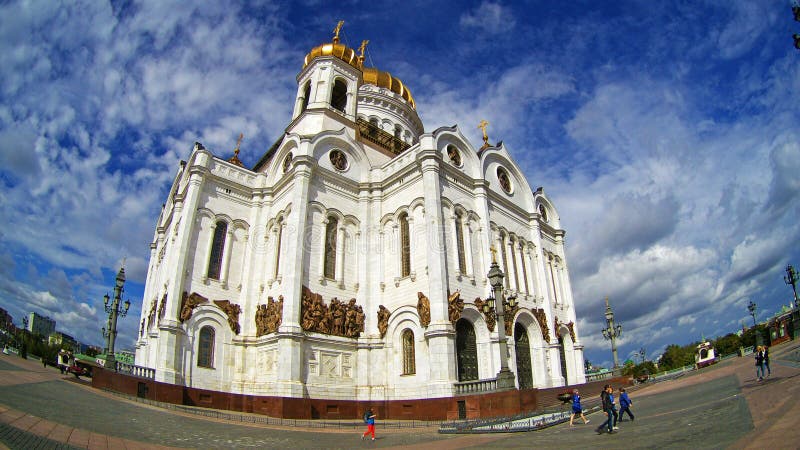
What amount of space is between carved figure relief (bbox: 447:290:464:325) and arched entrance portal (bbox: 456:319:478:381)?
32.7 inches

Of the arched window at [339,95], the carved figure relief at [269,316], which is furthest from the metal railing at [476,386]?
the arched window at [339,95]

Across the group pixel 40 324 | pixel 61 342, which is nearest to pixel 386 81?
pixel 61 342

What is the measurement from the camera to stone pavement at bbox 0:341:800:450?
6977 millimetres

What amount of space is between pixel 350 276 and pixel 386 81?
22462mm

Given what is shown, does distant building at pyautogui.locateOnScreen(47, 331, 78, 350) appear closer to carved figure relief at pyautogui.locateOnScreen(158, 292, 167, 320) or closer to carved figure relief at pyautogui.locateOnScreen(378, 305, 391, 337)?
carved figure relief at pyautogui.locateOnScreen(158, 292, 167, 320)

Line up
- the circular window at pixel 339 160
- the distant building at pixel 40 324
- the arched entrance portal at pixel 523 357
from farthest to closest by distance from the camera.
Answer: the distant building at pixel 40 324, the circular window at pixel 339 160, the arched entrance portal at pixel 523 357

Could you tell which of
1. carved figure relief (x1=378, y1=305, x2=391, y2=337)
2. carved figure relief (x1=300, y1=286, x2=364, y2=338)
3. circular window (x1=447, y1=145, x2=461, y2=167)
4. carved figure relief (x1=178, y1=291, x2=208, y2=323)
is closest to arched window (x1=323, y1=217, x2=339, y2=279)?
carved figure relief (x1=300, y1=286, x2=364, y2=338)

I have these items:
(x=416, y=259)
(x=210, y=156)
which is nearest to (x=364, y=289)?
(x=416, y=259)

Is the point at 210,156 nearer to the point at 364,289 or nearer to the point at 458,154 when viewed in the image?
the point at 364,289

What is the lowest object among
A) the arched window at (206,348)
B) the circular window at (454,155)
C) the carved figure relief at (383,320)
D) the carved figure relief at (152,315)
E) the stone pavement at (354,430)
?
the stone pavement at (354,430)

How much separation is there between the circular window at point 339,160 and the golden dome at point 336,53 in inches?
351

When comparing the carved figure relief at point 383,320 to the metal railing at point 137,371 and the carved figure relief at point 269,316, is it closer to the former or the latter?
the carved figure relief at point 269,316

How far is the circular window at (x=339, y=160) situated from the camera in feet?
79.9

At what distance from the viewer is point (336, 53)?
3019cm
